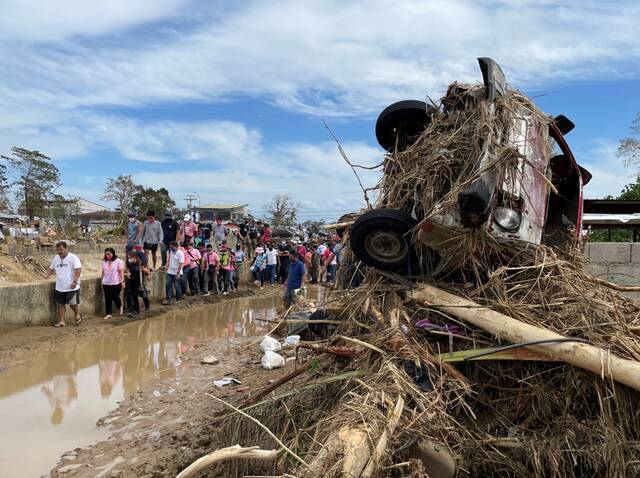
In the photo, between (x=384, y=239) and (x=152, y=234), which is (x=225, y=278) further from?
(x=384, y=239)

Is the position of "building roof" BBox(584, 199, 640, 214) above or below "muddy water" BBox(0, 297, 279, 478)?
above

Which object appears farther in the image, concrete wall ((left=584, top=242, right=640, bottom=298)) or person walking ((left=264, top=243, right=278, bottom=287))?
person walking ((left=264, top=243, right=278, bottom=287))

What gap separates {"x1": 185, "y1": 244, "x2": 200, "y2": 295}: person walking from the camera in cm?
1379

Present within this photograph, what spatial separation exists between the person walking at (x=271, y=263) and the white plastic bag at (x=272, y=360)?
10783 millimetres

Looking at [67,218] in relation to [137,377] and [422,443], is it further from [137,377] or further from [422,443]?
[422,443]

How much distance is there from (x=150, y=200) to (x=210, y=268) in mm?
29688

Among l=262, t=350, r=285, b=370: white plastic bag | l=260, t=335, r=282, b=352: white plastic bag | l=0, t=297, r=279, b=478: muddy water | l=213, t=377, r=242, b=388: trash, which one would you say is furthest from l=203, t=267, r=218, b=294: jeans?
l=213, t=377, r=242, b=388: trash

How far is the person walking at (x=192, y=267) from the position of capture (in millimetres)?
13789

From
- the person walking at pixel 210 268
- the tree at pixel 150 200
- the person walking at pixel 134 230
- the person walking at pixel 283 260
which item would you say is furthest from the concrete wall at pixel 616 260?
the tree at pixel 150 200

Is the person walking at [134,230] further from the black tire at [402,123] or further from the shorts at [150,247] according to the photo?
the black tire at [402,123]

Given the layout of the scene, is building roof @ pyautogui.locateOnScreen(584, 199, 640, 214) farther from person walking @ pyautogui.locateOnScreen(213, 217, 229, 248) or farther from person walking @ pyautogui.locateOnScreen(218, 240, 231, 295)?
person walking @ pyautogui.locateOnScreen(213, 217, 229, 248)

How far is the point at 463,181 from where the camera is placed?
4.06m

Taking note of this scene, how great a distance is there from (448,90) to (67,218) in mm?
32569

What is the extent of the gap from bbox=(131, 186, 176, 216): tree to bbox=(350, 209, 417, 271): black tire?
37416 millimetres
